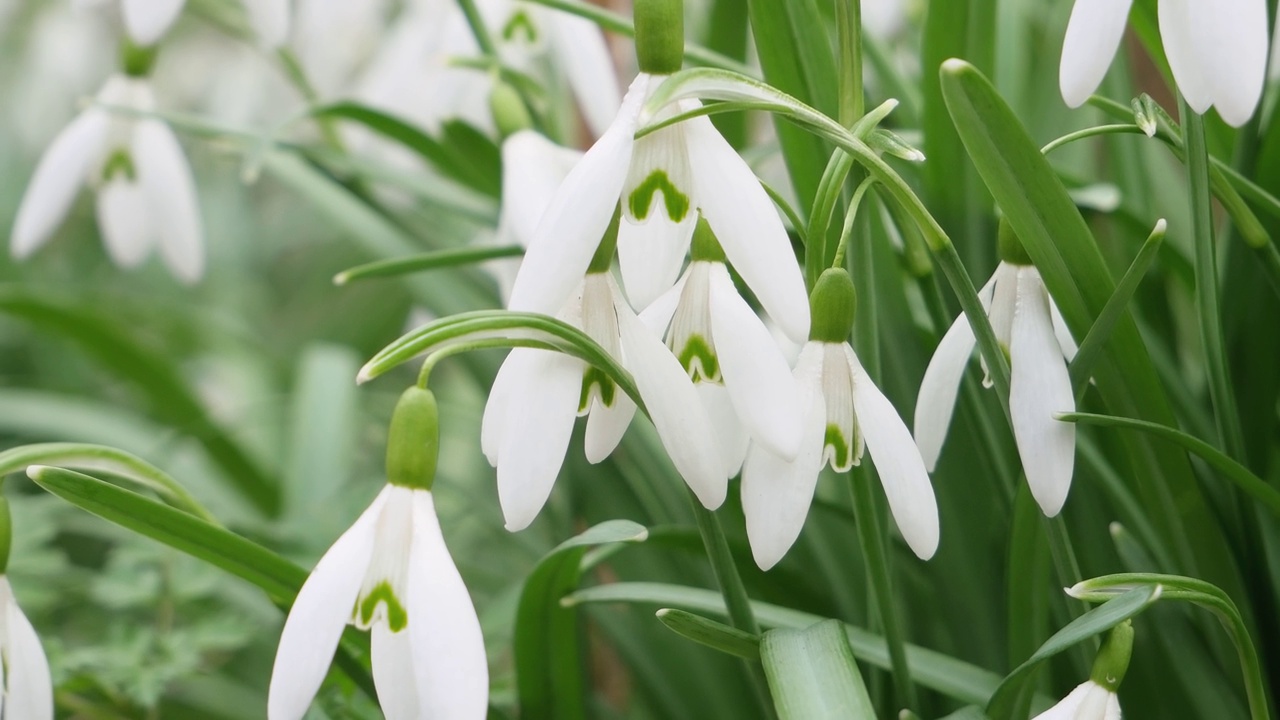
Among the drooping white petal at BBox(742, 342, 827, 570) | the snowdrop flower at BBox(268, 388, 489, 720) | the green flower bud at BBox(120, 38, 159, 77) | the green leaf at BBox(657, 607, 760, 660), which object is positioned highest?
the green flower bud at BBox(120, 38, 159, 77)

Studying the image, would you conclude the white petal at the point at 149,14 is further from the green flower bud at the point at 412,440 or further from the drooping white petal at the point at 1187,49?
the drooping white petal at the point at 1187,49

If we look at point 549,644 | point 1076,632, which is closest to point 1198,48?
point 1076,632


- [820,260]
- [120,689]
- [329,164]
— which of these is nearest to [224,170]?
[329,164]

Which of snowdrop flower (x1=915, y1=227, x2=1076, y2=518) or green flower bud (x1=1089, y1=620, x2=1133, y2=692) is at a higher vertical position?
snowdrop flower (x1=915, y1=227, x2=1076, y2=518)

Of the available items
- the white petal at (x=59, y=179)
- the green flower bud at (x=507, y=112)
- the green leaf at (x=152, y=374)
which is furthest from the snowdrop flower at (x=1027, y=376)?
the green leaf at (x=152, y=374)

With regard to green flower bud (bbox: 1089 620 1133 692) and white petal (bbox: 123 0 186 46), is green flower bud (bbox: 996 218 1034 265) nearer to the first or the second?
green flower bud (bbox: 1089 620 1133 692)

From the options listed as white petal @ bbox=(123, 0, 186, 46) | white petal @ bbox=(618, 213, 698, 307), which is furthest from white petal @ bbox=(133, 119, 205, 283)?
white petal @ bbox=(618, 213, 698, 307)
